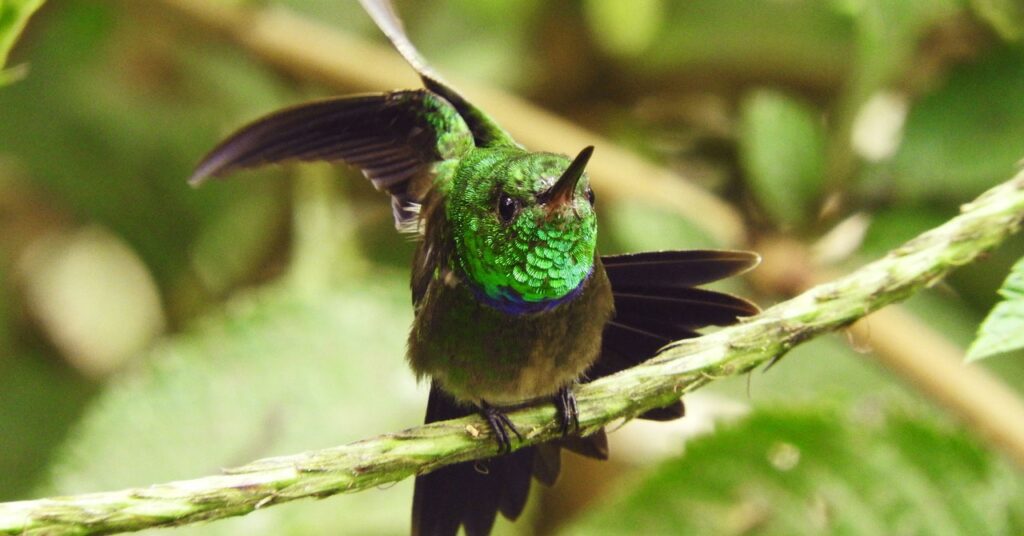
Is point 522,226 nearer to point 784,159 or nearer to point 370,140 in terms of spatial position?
point 370,140

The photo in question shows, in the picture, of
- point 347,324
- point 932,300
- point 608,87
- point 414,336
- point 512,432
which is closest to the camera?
point 512,432

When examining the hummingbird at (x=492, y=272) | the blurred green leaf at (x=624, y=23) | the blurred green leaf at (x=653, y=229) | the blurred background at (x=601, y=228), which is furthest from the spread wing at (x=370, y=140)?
the blurred green leaf at (x=624, y=23)

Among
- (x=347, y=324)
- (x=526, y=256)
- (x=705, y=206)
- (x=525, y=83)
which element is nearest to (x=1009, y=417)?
(x=705, y=206)

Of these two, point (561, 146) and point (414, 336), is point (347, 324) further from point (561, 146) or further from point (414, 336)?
point (414, 336)

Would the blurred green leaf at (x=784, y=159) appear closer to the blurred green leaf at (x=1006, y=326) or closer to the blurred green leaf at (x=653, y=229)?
the blurred green leaf at (x=653, y=229)

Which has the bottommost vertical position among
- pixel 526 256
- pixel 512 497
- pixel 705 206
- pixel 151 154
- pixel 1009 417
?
pixel 1009 417

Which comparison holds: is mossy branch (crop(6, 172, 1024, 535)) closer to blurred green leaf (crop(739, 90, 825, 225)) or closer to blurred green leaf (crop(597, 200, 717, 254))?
blurred green leaf (crop(597, 200, 717, 254))

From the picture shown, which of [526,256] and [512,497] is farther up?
[526,256]
